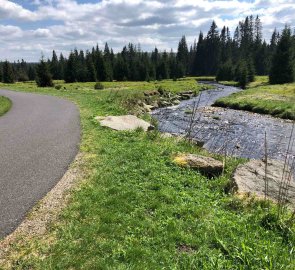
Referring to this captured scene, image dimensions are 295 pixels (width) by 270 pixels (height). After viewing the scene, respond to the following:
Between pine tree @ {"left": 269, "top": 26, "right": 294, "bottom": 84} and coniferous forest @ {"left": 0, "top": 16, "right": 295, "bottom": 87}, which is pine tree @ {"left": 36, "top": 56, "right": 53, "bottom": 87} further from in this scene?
pine tree @ {"left": 269, "top": 26, "right": 294, "bottom": 84}

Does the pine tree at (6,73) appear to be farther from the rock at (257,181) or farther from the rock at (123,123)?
the rock at (257,181)

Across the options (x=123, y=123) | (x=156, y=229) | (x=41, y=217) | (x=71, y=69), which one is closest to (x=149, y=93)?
(x=123, y=123)

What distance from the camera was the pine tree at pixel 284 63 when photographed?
236ft

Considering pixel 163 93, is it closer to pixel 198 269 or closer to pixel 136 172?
pixel 136 172

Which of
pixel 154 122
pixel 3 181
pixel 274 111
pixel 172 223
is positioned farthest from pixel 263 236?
pixel 274 111

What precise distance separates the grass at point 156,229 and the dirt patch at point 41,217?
125 mm

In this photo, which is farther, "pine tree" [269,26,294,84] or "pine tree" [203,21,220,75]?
"pine tree" [203,21,220,75]

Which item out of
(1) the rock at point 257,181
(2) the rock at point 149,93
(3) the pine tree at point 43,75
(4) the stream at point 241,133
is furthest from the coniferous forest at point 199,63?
(1) the rock at point 257,181

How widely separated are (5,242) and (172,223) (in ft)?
10.9

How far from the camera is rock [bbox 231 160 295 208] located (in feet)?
29.4

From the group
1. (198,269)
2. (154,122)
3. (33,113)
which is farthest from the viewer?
(33,113)

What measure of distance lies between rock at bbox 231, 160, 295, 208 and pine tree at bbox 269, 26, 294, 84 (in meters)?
67.7

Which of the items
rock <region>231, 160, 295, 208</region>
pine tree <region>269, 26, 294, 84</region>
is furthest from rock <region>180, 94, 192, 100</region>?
rock <region>231, 160, 295, 208</region>

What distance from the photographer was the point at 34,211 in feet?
24.2
